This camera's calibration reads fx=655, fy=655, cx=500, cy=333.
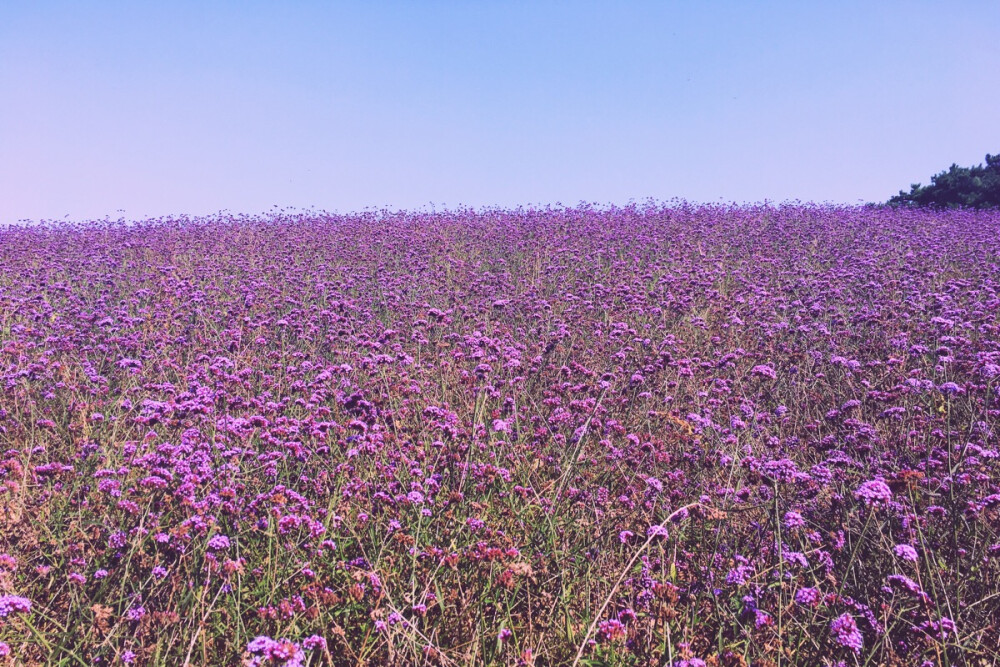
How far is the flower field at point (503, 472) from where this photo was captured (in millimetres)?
2541

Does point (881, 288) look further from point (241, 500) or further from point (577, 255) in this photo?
point (241, 500)

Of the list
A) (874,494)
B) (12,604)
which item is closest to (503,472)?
(874,494)

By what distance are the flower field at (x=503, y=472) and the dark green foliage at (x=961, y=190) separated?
15454 millimetres

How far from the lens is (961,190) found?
2286 centimetres

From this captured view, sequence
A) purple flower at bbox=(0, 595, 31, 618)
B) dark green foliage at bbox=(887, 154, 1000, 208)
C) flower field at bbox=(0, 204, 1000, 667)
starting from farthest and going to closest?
1. dark green foliage at bbox=(887, 154, 1000, 208)
2. flower field at bbox=(0, 204, 1000, 667)
3. purple flower at bbox=(0, 595, 31, 618)

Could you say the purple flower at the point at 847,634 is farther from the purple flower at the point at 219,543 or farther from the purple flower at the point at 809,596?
the purple flower at the point at 219,543

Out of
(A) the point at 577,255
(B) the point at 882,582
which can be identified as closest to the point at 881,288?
(A) the point at 577,255

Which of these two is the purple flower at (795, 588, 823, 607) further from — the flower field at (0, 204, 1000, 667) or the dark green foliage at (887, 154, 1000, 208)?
the dark green foliage at (887, 154, 1000, 208)

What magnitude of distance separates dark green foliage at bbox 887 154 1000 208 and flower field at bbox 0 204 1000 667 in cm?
1545

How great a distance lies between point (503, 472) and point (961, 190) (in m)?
25.8

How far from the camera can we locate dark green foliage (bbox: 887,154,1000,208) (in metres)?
22.0

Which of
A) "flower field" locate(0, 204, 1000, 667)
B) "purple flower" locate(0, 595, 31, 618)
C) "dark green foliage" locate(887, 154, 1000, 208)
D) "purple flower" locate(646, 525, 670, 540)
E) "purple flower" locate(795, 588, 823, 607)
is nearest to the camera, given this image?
"purple flower" locate(0, 595, 31, 618)

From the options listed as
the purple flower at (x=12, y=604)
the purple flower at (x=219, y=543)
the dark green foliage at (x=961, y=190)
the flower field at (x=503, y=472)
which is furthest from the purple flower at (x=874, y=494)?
the dark green foliage at (x=961, y=190)

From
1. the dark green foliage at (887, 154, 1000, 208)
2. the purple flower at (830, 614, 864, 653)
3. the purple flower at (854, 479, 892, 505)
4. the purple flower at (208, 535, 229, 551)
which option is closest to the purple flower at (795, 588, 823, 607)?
the purple flower at (830, 614, 864, 653)
